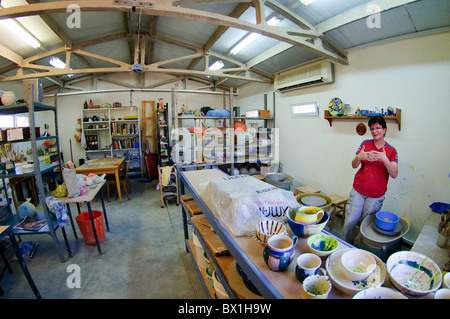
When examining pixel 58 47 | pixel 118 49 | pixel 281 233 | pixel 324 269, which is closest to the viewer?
pixel 324 269

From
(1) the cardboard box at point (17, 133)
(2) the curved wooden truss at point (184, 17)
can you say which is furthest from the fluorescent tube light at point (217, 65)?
(1) the cardboard box at point (17, 133)

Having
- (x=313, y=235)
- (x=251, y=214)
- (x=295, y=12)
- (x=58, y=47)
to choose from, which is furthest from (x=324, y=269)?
(x=58, y=47)

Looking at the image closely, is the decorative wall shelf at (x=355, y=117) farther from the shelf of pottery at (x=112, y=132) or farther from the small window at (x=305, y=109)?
the shelf of pottery at (x=112, y=132)

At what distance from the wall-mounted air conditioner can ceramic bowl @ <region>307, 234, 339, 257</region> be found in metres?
3.33

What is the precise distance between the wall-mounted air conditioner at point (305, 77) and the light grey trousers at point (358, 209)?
6.94 ft

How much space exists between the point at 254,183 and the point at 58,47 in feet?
16.5

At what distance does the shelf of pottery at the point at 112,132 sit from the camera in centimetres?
661

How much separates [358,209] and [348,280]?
6.90 ft

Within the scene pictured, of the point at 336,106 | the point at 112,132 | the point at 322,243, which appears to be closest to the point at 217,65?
the point at 336,106

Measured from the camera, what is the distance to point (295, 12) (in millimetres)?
2914

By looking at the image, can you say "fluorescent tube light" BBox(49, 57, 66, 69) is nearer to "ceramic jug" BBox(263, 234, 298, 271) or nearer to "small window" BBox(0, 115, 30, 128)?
"small window" BBox(0, 115, 30, 128)

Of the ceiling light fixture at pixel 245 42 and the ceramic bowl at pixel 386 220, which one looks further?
the ceiling light fixture at pixel 245 42
